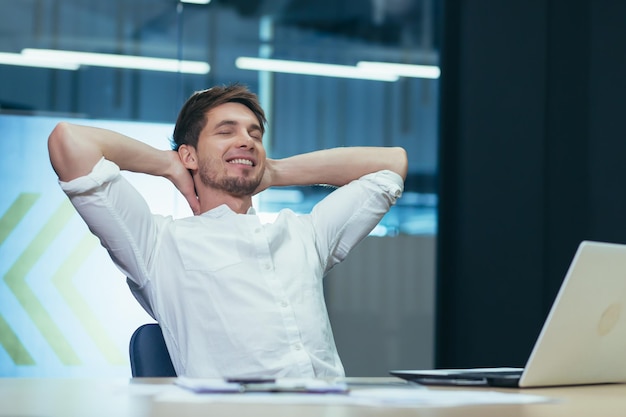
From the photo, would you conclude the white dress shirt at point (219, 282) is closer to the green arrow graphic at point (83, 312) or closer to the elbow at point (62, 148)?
the elbow at point (62, 148)

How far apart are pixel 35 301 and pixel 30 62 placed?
40.6 inches

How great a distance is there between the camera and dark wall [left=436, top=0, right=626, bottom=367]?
13.9 feet

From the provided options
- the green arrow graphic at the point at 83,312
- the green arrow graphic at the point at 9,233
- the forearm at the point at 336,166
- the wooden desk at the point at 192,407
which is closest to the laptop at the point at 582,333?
the wooden desk at the point at 192,407

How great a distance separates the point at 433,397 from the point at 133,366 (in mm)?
864

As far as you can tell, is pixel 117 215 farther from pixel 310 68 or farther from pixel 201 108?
pixel 310 68

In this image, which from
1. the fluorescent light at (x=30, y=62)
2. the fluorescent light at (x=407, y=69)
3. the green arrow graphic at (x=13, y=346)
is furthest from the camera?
the fluorescent light at (x=407, y=69)

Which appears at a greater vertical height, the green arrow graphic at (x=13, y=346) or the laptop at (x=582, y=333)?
the laptop at (x=582, y=333)

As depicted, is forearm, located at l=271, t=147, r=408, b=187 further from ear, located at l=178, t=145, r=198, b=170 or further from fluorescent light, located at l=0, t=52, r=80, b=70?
fluorescent light, located at l=0, t=52, r=80, b=70

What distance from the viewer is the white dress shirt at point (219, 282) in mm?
1998

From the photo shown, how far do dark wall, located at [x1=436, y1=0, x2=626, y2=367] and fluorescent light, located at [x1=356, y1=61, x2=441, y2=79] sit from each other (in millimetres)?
83

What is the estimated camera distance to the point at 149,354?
1.88 meters

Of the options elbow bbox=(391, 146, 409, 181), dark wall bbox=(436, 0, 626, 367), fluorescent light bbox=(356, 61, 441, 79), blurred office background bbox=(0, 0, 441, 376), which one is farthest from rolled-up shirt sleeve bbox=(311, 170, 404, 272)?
fluorescent light bbox=(356, 61, 441, 79)

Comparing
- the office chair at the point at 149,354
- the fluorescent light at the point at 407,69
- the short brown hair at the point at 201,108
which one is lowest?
the office chair at the point at 149,354

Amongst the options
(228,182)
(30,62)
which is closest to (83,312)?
(30,62)
